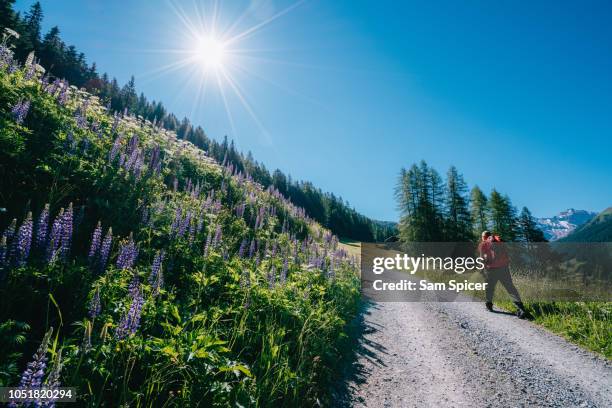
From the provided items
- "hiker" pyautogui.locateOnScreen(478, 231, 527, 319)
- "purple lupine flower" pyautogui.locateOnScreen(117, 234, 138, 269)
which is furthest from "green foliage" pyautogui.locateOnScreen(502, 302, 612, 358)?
"purple lupine flower" pyautogui.locateOnScreen(117, 234, 138, 269)

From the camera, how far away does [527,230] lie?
159ft

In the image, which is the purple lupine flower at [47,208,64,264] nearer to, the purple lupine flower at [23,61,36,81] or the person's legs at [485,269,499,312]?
the purple lupine flower at [23,61,36,81]

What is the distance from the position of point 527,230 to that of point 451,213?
48.1 feet

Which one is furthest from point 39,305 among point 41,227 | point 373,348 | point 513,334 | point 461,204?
point 461,204

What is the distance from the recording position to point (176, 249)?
6391mm

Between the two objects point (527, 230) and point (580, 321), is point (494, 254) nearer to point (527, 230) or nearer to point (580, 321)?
point (580, 321)

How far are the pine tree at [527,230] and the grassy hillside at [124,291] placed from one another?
5175 cm

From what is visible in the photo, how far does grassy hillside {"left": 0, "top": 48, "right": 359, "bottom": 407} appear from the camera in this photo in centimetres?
313

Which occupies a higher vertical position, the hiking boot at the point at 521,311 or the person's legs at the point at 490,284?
the person's legs at the point at 490,284

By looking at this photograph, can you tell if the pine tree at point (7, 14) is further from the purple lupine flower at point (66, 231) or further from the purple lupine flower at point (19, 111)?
the purple lupine flower at point (66, 231)

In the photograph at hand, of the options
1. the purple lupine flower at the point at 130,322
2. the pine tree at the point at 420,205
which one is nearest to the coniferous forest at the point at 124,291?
the purple lupine flower at the point at 130,322

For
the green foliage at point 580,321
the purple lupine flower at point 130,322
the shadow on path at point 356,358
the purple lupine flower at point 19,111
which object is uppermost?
the purple lupine flower at point 19,111

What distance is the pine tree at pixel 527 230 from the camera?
158 ft

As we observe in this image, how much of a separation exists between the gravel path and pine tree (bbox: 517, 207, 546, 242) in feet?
156
